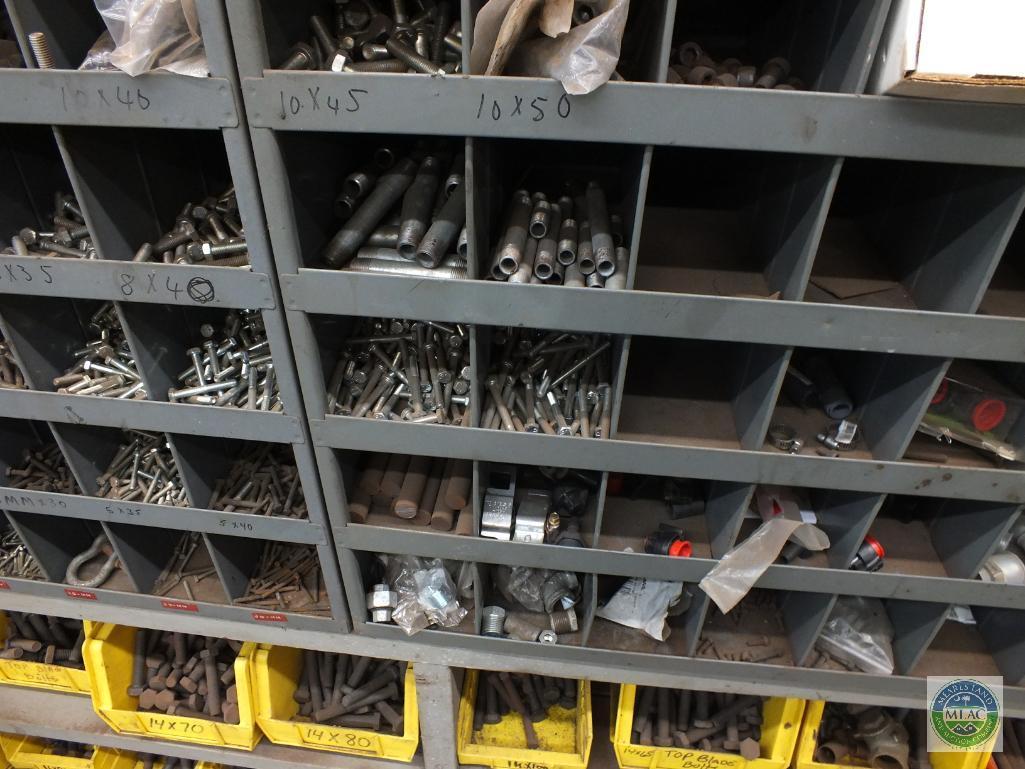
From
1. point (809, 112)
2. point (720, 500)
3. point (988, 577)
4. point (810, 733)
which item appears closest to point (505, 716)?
point (810, 733)

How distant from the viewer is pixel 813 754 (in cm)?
162

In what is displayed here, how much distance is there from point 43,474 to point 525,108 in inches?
59.5

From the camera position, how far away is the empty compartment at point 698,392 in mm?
1133

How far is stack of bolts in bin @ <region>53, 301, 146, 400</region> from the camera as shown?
1.30m

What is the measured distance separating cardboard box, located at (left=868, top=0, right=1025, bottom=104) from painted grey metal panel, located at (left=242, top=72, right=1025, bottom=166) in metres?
0.05

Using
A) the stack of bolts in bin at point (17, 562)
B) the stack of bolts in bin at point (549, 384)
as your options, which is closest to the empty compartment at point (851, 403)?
the stack of bolts in bin at point (549, 384)

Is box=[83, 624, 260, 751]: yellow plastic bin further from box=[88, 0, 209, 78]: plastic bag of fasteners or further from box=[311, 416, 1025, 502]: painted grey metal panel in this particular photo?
box=[88, 0, 209, 78]: plastic bag of fasteners

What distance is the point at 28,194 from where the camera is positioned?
4.12ft

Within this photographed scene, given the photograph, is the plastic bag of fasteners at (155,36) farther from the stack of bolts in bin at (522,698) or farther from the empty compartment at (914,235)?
the stack of bolts in bin at (522,698)

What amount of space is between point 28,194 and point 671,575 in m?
1.56

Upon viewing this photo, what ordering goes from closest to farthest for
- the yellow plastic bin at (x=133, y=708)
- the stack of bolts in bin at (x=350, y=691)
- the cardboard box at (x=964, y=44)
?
the cardboard box at (x=964, y=44) < the yellow plastic bin at (x=133, y=708) < the stack of bolts in bin at (x=350, y=691)

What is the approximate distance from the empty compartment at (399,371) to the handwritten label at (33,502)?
709mm
